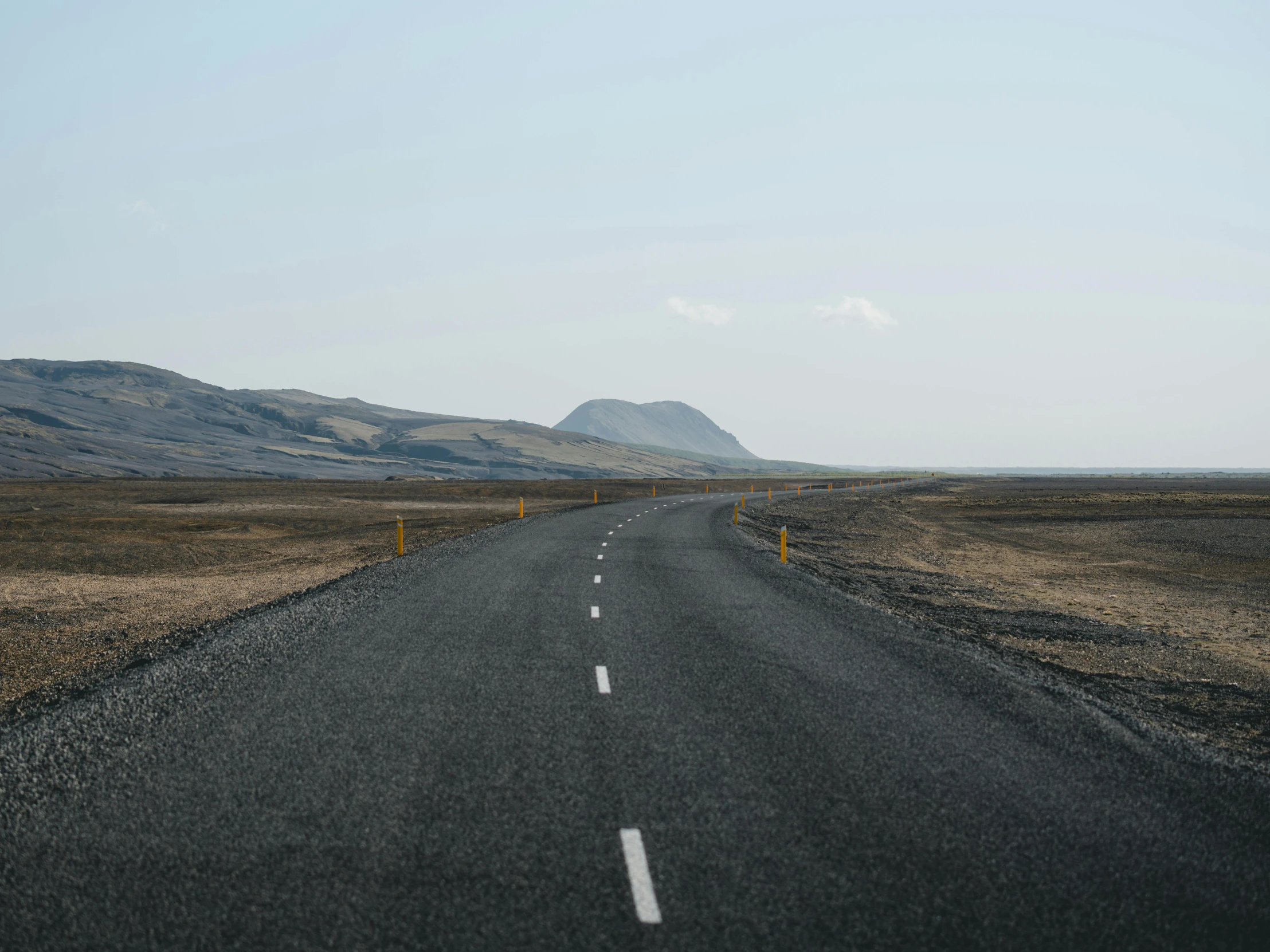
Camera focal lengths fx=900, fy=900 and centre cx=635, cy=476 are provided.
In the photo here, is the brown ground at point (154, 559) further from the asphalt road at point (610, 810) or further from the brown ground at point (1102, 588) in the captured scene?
the brown ground at point (1102, 588)

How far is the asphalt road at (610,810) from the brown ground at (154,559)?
3.85 meters

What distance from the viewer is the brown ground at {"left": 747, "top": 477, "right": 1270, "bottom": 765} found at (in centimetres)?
1162

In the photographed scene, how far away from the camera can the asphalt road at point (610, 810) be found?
4734 mm

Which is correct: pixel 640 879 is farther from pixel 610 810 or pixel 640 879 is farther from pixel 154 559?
pixel 154 559

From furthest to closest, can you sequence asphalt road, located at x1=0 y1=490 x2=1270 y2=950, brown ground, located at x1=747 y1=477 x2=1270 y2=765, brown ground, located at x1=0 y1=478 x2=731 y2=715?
brown ground, located at x1=0 y1=478 x2=731 y2=715
brown ground, located at x1=747 y1=477 x2=1270 y2=765
asphalt road, located at x1=0 y1=490 x2=1270 y2=950

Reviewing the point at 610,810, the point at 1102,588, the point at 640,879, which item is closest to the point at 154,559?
the point at 610,810

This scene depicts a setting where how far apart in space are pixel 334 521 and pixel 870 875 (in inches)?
1827

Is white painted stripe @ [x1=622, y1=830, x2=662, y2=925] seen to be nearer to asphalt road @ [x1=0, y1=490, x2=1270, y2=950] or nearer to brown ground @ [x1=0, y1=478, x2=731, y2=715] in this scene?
asphalt road @ [x1=0, y1=490, x2=1270, y2=950]

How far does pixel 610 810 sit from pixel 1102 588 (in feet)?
73.5

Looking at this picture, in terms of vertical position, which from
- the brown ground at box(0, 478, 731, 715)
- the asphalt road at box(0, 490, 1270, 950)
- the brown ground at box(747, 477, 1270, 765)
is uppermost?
the asphalt road at box(0, 490, 1270, 950)

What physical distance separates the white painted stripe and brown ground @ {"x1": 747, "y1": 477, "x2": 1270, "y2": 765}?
20.6 feet

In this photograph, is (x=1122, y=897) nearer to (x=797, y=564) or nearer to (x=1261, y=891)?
(x=1261, y=891)

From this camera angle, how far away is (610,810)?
624 centimetres

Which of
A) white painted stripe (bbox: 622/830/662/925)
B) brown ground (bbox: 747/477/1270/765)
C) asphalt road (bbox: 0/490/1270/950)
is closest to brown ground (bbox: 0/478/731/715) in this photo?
asphalt road (bbox: 0/490/1270/950)
